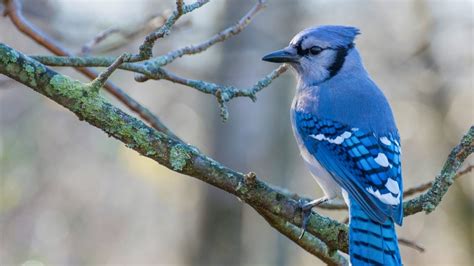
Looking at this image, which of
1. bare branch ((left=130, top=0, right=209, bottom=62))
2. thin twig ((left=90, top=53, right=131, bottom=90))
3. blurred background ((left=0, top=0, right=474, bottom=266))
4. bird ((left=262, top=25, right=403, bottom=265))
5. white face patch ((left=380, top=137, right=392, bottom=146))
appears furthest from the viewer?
blurred background ((left=0, top=0, right=474, bottom=266))

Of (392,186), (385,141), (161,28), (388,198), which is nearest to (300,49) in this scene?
(385,141)

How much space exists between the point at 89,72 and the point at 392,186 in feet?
4.13

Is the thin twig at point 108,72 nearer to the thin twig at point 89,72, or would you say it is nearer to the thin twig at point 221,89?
the thin twig at point 221,89

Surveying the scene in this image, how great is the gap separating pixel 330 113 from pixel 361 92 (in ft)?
0.64

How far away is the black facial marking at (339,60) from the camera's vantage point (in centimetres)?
363

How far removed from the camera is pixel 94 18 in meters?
5.42

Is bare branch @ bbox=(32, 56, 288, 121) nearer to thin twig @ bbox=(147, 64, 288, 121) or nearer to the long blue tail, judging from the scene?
thin twig @ bbox=(147, 64, 288, 121)

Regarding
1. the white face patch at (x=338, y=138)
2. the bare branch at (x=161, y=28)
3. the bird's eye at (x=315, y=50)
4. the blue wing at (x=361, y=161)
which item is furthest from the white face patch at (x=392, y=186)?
the bare branch at (x=161, y=28)

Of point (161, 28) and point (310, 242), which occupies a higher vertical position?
point (161, 28)

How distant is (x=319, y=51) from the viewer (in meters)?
3.59

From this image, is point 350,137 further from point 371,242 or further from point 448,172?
point 448,172

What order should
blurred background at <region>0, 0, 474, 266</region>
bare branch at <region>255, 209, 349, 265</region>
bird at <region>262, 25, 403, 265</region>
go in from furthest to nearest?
1. blurred background at <region>0, 0, 474, 266</region>
2. bird at <region>262, 25, 403, 265</region>
3. bare branch at <region>255, 209, 349, 265</region>

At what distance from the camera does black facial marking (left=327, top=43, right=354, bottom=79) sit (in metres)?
3.63

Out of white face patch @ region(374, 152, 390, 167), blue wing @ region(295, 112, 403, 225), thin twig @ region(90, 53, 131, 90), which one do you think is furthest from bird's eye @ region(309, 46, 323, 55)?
thin twig @ region(90, 53, 131, 90)
